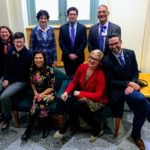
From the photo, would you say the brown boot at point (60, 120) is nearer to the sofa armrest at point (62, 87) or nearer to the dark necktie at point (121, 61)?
the sofa armrest at point (62, 87)

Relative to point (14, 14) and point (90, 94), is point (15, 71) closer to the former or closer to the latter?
point (90, 94)

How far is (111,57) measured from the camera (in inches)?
99.7

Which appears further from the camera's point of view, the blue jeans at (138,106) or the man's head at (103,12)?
the man's head at (103,12)

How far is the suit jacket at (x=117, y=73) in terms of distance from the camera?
98.7 inches

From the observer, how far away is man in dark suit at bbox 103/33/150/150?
2418 millimetres

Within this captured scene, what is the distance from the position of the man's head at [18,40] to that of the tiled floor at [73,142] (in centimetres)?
108

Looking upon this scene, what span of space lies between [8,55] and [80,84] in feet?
3.35

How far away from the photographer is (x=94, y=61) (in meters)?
2.48

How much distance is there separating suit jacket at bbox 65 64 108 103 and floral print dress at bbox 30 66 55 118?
241 millimetres

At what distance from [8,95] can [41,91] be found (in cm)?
41

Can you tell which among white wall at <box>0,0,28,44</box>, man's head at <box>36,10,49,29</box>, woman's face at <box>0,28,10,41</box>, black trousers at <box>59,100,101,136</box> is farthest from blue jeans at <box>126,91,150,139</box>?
white wall at <box>0,0,28,44</box>

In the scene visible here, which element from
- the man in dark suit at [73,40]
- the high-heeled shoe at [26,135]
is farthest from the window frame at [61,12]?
the high-heeled shoe at [26,135]

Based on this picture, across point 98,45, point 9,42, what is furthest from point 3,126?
point 98,45

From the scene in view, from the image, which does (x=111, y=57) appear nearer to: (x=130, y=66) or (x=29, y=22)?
(x=130, y=66)
